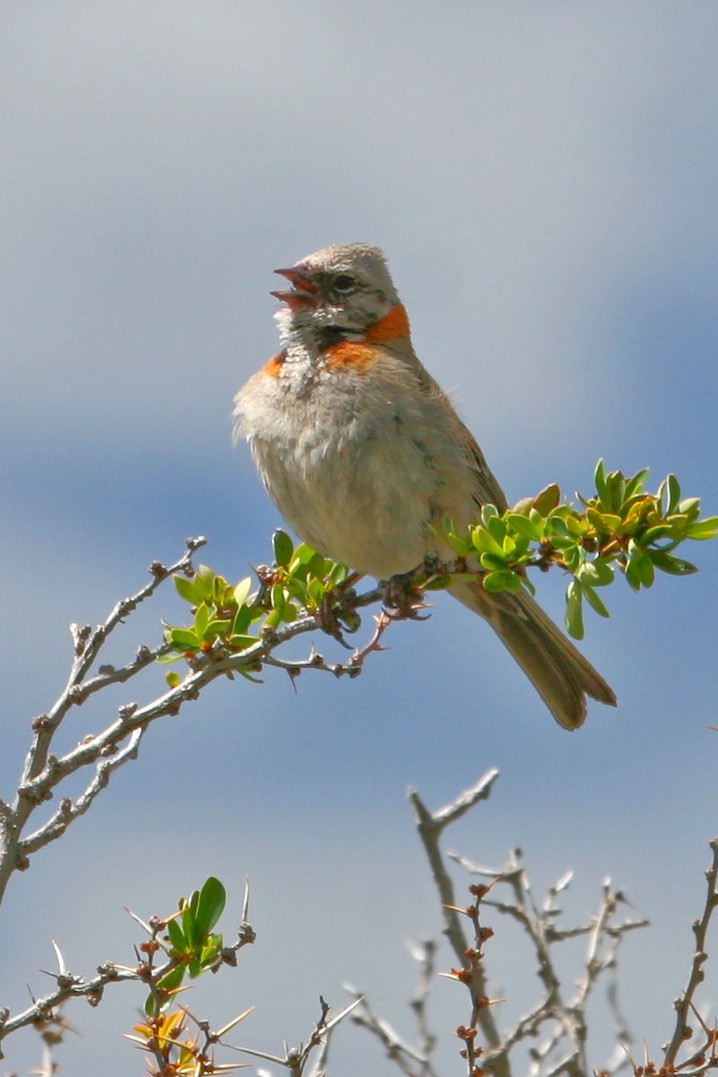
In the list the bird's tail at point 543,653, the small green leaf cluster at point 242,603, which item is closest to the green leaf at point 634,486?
the small green leaf cluster at point 242,603

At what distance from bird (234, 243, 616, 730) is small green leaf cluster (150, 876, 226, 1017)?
243cm

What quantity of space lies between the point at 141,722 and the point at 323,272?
3904 millimetres

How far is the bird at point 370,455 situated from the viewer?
558cm

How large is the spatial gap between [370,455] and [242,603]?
1.74 meters

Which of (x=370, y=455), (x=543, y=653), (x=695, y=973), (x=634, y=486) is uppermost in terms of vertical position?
(x=370, y=455)

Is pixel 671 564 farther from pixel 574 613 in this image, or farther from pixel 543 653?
pixel 543 653

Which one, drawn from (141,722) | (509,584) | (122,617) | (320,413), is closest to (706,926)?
(509,584)

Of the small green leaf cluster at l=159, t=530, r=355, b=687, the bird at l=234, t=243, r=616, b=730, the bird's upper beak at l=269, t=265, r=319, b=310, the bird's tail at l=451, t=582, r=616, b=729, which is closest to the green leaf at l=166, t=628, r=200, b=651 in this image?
the small green leaf cluster at l=159, t=530, r=355, b=687

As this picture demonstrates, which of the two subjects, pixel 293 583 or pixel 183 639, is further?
pixel 293 583

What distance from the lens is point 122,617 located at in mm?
3551

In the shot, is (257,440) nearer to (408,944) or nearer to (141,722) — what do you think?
(408,944)

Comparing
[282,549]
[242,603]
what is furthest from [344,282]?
[242,603]

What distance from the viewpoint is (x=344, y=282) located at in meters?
6.73

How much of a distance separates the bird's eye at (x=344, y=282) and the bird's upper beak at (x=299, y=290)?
0.12 metres
